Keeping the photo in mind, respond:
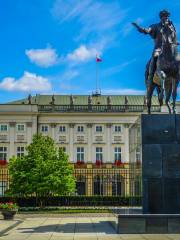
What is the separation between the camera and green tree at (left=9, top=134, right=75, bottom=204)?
40.1 m

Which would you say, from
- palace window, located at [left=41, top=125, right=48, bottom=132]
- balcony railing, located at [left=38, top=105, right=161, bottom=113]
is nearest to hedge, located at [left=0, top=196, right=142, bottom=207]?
palace window, located at [left=41, top=125, right=48, bottom=132]

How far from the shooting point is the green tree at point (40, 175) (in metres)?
40.1

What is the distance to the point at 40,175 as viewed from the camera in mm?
40406

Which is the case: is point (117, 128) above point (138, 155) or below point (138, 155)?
above

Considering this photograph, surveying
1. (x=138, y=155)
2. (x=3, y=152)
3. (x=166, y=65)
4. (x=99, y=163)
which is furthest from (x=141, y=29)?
(x=3, y=152)

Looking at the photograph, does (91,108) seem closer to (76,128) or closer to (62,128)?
(76,128)

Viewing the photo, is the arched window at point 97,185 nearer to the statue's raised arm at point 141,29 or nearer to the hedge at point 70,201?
the hedge at point 70,201

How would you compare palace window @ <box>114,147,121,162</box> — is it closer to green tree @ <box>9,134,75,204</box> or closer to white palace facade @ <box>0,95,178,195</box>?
white palace facade @ <box>0,95,178,195</box>

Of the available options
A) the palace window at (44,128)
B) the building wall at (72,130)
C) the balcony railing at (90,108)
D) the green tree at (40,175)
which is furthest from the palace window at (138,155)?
the palace window at (44,128)

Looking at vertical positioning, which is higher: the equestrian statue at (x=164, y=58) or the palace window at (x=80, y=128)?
the palace window at (x=80, y=128)

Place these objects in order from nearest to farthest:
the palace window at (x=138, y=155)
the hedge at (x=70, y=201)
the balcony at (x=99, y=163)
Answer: the palace window at (x=138, y=155)
the hedge at (x=70, y=201)
the balcony at (x=99, y=163)

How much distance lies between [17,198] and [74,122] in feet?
108

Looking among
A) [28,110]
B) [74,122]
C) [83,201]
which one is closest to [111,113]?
[74,122]

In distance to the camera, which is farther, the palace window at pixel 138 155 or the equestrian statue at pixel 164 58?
the equestrian statue at pixel 164 58
